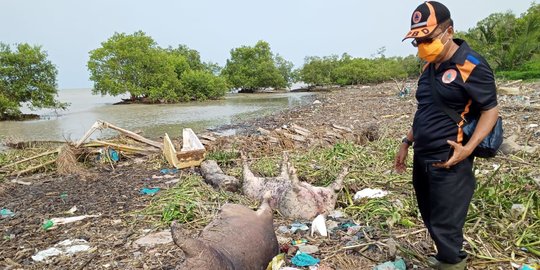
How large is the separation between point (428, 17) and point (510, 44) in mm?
33979

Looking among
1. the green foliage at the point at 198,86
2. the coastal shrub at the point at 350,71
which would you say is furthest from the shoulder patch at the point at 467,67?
the coastal shrub at the point at 350,71

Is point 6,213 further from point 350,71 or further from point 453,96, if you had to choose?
point 350,71

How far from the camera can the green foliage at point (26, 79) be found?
21.9 meters

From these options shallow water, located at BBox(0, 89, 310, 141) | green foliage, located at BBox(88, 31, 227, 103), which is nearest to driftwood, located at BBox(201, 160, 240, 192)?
shallow water, located at BBox(0, 89, 310, 141)

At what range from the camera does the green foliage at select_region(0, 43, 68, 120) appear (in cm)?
2188

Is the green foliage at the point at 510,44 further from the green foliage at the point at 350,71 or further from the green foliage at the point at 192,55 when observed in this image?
the green foliage at the point at 192,55

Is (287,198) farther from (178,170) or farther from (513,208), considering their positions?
(178,170)

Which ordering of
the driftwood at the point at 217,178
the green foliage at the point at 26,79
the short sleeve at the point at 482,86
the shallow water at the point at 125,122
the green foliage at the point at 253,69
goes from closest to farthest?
the short sleeve at the point at 482,86 → the driftwood at the point at 217,178 → the shallow water at the point at 125,122 → the green foliage at the point at 26,79 → the green foliage at the point at 253,69

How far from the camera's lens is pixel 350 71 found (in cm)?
5909

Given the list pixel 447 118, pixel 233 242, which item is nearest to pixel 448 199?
pixel 447 118

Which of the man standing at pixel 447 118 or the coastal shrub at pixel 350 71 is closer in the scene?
the man standing at pixel 447 118

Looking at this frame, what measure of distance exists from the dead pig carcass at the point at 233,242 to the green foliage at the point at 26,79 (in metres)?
24.0

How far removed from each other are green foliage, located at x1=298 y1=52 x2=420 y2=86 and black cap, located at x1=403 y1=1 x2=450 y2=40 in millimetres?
57828

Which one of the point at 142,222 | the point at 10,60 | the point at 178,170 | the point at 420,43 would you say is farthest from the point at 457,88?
the point at 10,60
